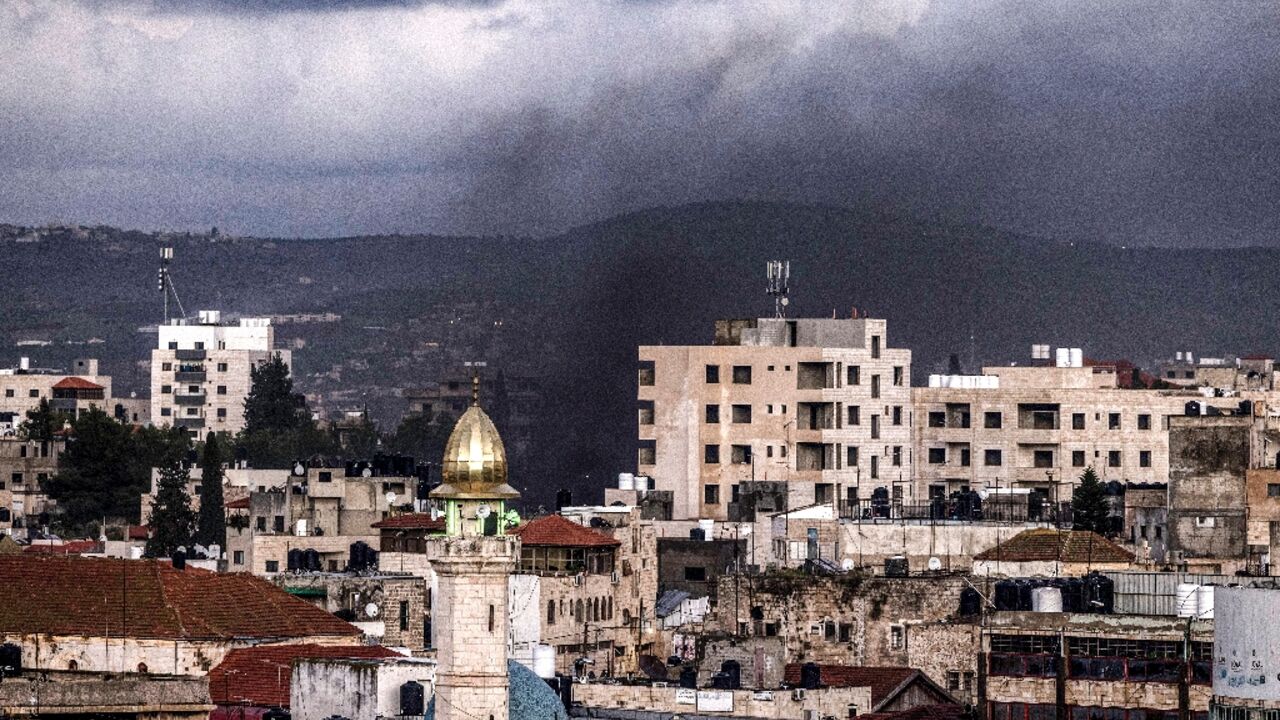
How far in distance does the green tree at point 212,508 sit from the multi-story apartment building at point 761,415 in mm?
13832

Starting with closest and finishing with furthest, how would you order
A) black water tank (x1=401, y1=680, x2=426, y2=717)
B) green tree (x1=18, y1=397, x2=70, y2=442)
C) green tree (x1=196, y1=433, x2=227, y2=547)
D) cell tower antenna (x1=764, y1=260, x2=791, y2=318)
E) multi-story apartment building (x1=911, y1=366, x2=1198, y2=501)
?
black water tank (x1=401, y1=680, x2=426, y2=717) < green tree (x1=196, y1=433, x2=227, y2=547) < multi-story apartment building (x1=911, y1=366, x2=1198, y2=501) < cell tower antenna (x1=764, y1=260, x2=791, y2=318) < green tree (x1=18, y1=397, x2=70, y2=442)

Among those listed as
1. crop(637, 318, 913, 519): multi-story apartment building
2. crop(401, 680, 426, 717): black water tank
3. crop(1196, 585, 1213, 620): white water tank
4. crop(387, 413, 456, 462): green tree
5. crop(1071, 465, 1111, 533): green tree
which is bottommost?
crop(401, 680, 426, 717): black water tank

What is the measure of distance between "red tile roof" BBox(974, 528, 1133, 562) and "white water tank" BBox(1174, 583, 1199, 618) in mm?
17181

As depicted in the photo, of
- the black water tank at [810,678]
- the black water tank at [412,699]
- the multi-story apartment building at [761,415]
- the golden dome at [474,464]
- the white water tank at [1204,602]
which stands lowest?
the black water tank at [412,699]

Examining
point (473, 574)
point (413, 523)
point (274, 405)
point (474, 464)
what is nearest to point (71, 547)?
point (413, 523)

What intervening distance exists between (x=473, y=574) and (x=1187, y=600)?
48.7 ft

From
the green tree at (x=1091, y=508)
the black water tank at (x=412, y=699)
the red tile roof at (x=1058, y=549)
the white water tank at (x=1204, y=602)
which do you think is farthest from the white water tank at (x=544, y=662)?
the green tree at (x=1091, y=508)

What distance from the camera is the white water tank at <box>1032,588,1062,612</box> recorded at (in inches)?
2653

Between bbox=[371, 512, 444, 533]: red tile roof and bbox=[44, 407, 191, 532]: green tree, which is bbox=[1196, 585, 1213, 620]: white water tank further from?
bbox=[44, 407, 191, 532]: green tree

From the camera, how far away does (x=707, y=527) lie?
103 m

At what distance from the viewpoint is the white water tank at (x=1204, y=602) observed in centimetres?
6353

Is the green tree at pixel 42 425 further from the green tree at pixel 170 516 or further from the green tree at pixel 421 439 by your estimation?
the green tree at pixel 170 516

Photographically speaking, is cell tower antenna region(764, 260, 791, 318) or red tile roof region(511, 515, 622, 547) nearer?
red tile roof region(511, 515, 622, 547)

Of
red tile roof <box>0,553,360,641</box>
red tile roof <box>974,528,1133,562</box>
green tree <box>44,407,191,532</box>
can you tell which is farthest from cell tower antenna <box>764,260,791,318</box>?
red tile roof <box>0,553,360,641</box>
